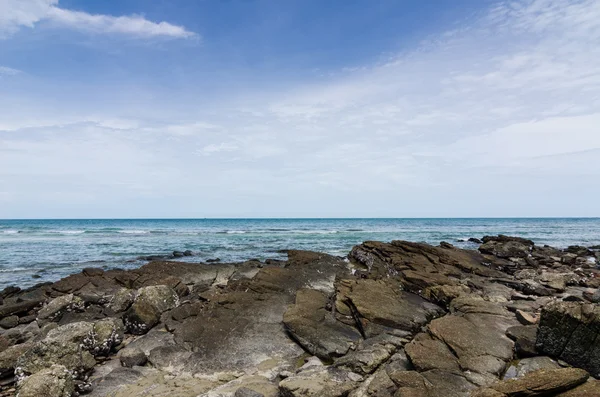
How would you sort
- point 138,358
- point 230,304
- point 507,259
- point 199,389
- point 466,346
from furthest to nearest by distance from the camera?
point 507,259 → point 230,304 → point 138,358 → point 466,346 → point 199,389

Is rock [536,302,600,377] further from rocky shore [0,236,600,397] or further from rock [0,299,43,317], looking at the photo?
rock [0,299,43,317]

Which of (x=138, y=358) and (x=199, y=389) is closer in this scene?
(x=199, y=389)

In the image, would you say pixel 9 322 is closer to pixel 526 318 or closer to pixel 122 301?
pixel 122 301

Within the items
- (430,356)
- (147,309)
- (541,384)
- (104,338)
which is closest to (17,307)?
(147,309)

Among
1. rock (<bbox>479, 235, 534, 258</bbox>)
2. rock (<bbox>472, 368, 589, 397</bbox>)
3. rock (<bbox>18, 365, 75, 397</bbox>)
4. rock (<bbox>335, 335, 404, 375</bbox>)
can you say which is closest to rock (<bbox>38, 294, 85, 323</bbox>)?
rock (<bbox>18, 365, 75, 397</bbox>)

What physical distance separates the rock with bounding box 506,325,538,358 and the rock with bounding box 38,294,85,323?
48.0 ft

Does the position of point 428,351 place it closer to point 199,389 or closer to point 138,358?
point 199,389

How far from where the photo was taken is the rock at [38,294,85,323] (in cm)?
1382

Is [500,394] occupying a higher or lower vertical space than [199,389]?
higher

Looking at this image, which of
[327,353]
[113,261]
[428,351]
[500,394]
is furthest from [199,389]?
Result: [113,261]

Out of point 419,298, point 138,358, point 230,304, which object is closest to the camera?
point 138,358

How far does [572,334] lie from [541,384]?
2722 mm

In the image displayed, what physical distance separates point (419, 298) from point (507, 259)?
1749 cm

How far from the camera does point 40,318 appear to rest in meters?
13.8
